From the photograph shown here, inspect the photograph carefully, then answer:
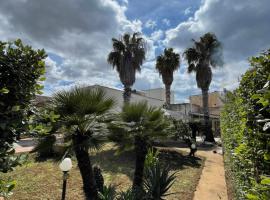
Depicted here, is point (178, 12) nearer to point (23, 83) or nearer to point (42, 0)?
point (42, 0)

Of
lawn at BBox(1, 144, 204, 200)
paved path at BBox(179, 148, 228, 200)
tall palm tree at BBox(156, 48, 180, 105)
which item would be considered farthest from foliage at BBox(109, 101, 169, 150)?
tall palm tree at BBox(156, 48, 180, 105)

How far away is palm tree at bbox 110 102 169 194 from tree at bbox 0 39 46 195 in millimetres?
4222

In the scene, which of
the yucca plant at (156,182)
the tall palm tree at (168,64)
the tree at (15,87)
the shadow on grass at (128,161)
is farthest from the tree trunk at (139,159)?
the tall palm tree at (168,64)

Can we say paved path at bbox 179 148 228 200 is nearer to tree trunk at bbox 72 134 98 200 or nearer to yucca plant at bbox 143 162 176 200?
yucca plant at bbox 143 162 176 200

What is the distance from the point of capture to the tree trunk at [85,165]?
17.0 feet

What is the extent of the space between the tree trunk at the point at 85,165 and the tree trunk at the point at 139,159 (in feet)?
3.62

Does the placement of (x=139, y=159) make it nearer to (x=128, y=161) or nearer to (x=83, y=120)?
(x=83, y=120)

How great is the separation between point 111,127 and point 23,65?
435cm

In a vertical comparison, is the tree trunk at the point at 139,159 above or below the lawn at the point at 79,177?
above

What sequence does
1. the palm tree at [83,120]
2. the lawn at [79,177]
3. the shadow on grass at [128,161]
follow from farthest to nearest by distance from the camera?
the shadow on grass at [128,161] → the lawn at [79,177] → the palm tree at [83,120]

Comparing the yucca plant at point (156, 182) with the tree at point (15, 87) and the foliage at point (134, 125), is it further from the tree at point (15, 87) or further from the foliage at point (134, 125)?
the tree at point (15, 87)

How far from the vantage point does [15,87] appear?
1921 millimetres

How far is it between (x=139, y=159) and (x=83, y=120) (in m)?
1.99

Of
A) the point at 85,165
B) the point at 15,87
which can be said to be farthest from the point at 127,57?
the point at 15,87
